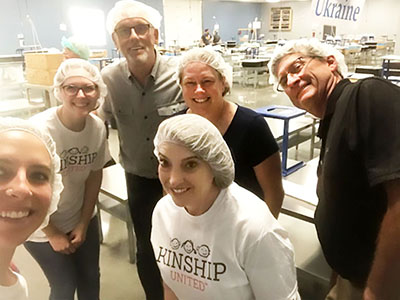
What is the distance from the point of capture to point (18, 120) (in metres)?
0.82

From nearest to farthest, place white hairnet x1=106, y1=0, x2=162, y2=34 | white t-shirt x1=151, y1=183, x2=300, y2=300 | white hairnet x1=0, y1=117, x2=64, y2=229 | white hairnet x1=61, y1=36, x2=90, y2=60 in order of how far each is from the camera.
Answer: white hairnet x1=0, y1=117, x2=64, y2=229
white t-shirt x1=151, y1=183, x2=300, y2=300
white hairnet x1=106, y1=0, x2=162, y2=34
white hairnet x1=61, y1=36, x2=90, y2=60

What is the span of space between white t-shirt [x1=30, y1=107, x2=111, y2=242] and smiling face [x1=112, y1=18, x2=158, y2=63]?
379 mm

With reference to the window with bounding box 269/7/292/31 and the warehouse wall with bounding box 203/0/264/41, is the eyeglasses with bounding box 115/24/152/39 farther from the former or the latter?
the window with bounding box 269/7/292/31

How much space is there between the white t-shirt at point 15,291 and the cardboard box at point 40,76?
Answer: 14.8 feet

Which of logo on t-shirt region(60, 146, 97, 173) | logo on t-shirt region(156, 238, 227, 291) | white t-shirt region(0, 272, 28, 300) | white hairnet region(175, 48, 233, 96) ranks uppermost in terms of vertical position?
white hairnet region(175, 48, 233, 96)

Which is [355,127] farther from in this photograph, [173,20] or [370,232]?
[173,20]

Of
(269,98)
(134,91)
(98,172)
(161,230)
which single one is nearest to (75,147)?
(98,172)

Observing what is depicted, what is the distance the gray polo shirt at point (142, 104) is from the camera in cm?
177

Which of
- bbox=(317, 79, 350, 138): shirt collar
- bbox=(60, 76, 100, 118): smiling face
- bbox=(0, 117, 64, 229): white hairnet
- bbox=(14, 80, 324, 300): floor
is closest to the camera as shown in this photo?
bbox=(0, 117, 64, 229): white hairnet

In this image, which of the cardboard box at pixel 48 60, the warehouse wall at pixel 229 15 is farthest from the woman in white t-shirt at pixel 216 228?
the warehouse wall at pixel 229 15

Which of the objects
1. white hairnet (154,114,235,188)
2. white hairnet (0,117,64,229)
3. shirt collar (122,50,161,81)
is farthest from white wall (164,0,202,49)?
white hairnet (0,117,64,229)

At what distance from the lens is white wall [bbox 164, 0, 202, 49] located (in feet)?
43.6

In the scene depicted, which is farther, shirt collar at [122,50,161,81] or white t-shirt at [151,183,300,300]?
shirt collar at [122,50,161,81]

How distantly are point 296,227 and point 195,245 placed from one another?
5.27 feet
